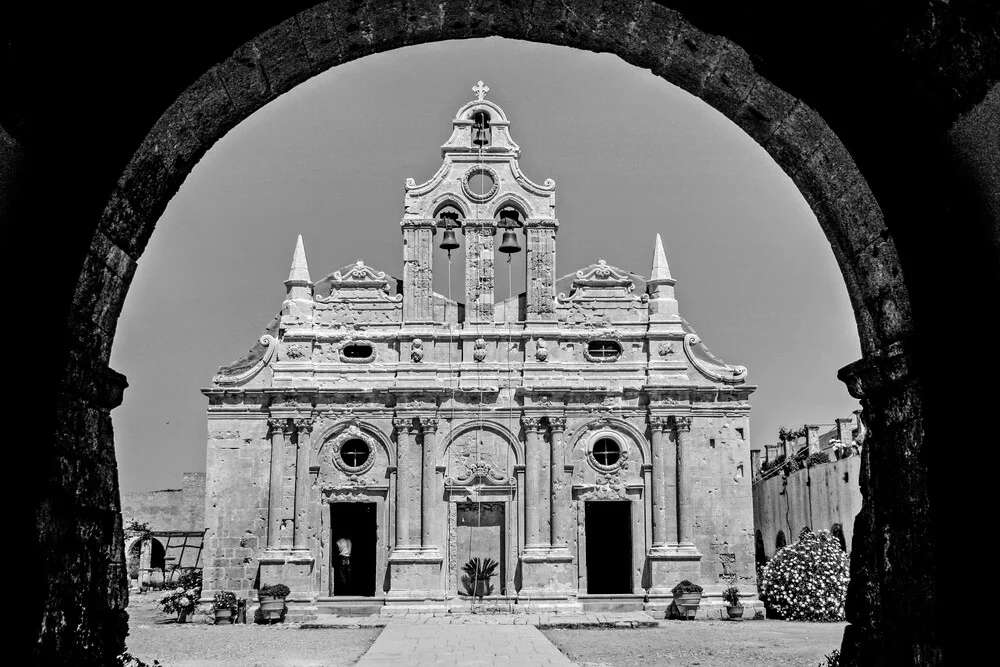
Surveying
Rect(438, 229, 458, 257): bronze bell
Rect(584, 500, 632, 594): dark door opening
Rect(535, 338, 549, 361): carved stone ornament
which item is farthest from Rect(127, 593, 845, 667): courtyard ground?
Rect(438, 229, 458, 257): bronze bell

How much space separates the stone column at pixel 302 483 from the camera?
24.6 meters

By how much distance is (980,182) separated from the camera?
384 centimetres

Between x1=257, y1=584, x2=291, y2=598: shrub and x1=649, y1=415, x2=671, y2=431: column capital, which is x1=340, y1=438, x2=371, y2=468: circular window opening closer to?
x1=257, y1=584, x2=291, y2=598: shrub

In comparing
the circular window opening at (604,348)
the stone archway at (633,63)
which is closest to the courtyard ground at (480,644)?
the circular window opening at (604,348)

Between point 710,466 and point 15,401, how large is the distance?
2275 centimetres

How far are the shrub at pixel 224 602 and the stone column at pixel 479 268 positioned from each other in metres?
8.73

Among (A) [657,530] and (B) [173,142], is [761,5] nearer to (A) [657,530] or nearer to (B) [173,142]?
(B) [173,142]

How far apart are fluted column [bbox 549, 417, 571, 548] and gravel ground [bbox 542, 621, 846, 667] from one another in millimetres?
3347

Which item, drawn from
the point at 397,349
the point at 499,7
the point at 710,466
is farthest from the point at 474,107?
the point at 499,7

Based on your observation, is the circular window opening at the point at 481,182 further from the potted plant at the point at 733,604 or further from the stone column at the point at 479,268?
the potted plant at the point at 733,604

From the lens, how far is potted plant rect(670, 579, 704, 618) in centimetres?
2364

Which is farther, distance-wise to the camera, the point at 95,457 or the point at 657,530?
the point at 657,530

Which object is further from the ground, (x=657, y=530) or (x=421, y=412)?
(x=421, y=412)

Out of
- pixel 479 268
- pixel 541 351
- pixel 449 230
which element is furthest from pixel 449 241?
pixel 541 351
